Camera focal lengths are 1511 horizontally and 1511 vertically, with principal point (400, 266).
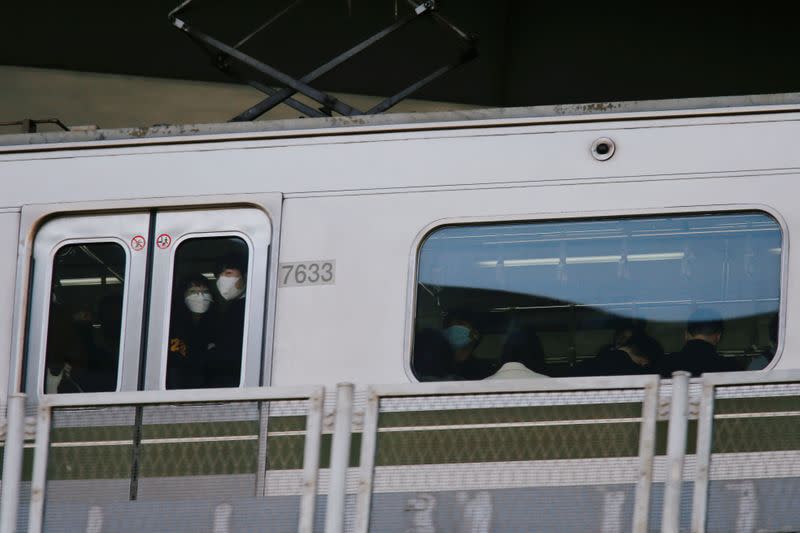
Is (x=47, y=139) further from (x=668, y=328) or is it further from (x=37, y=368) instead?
(x=668, y=328)

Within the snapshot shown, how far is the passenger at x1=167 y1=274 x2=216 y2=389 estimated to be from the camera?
8141 millimetres

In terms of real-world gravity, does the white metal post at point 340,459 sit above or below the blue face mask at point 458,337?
below

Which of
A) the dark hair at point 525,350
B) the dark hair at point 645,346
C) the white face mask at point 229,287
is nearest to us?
the dark hair at point 645,346

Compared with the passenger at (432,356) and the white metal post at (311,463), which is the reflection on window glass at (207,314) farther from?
the white metal post at (311,463)

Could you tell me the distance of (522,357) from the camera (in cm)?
782

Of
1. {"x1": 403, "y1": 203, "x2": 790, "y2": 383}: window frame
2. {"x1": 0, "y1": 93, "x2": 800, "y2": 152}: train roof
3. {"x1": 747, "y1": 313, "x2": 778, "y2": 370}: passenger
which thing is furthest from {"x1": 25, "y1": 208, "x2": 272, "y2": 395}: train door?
{"x1": 747, "y1": 313, "x2": 778, "y2": 370}: passenger

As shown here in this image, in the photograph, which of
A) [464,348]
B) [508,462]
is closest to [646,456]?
[508,462]

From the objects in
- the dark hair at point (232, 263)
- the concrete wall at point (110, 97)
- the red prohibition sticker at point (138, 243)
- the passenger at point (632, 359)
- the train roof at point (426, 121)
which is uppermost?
the concrete wall at point (110, 97)

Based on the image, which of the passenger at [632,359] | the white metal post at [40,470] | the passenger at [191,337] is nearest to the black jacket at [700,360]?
the passenger at [632,359]

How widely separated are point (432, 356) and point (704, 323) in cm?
141

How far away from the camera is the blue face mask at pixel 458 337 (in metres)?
7.91

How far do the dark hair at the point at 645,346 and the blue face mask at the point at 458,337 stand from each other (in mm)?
821

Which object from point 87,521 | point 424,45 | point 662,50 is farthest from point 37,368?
point 662,50

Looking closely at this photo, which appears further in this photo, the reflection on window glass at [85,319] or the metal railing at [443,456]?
the reflection on window glass at [85,319]
